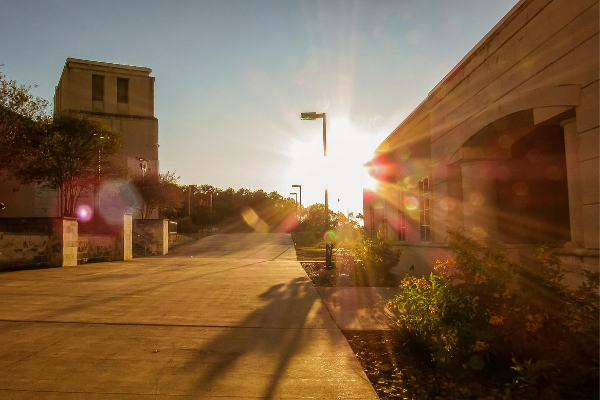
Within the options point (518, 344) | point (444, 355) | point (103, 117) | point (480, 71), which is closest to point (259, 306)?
point (444, 355)

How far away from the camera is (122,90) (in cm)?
4044

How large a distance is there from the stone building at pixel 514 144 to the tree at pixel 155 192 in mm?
20750

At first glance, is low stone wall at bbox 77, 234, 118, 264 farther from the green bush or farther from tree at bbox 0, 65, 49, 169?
the green bush

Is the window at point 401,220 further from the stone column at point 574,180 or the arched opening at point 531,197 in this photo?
the stone column at point 574,180

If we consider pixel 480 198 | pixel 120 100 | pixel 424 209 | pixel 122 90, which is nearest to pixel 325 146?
pixel 424 209

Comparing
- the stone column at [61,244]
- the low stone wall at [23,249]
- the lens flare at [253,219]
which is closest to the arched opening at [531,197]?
the low stone wall at [23,249]

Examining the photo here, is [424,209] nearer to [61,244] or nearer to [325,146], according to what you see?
[325,146]

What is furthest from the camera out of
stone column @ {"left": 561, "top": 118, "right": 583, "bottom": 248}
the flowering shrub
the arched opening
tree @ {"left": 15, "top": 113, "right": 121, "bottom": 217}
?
tree @ {"left": 15, "top": 113, "right": 121, "bottom": 217}

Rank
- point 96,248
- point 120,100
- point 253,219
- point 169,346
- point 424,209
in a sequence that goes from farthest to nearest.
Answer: point 253,219
point 120,100
point 96,248
point 424,209
point 169,346

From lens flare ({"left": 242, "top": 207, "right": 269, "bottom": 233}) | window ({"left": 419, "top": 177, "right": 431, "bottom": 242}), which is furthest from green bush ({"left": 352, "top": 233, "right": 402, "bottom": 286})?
lens flare ({"left": 242, "top": 207, "right": 269, "bottom": 233})

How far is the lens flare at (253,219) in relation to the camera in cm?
7388

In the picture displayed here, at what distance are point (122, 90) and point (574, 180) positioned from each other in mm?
40415

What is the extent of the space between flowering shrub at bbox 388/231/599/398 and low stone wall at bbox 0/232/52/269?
12.1m

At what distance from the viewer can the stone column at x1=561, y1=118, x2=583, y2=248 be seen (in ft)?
20.5
